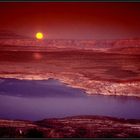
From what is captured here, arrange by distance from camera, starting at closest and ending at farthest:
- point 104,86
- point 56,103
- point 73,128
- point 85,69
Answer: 1. point 73,128
2. point 56,103
3. point 104,86
4. point 85,69

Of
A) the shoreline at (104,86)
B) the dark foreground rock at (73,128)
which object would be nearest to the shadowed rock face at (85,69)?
the shoreline at (104,86)

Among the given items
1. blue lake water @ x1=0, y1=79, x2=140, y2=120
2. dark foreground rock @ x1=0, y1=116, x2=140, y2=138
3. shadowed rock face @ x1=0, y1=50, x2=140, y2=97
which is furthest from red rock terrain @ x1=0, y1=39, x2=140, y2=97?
dark foreground rock @ x1=0, y1=116, x2=140, y2=138

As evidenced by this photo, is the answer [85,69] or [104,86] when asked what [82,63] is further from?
[104,86]

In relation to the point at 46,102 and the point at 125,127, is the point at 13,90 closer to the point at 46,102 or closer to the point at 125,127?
the point at 46,102

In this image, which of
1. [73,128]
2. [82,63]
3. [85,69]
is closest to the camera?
[73,128]

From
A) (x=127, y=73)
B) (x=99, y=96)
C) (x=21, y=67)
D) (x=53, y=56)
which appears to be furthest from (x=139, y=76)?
(x=21, y=67)

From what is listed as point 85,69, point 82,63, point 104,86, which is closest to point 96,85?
point 104,86
